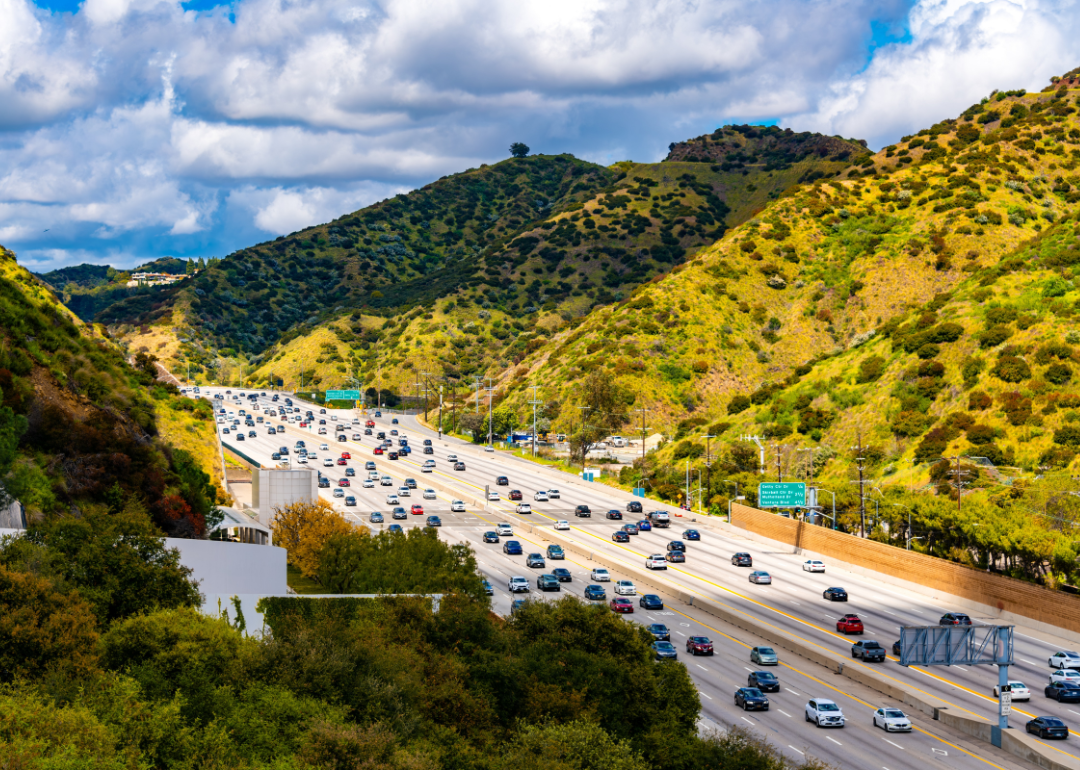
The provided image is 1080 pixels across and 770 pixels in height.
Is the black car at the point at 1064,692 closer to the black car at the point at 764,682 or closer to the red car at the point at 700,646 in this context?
the black car at the point at 764,682

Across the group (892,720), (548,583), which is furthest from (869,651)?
(548,583)

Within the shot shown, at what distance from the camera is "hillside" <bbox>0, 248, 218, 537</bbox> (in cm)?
5019

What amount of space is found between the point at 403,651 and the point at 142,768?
1408 cm

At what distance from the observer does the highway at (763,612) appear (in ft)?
135

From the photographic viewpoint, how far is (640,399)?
144500 millimetres

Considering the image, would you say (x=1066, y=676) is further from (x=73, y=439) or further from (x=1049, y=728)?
(x=73, y=439)

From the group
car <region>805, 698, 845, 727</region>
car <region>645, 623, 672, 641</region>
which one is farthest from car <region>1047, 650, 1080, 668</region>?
car <region>645, 623, 672, 641</region>

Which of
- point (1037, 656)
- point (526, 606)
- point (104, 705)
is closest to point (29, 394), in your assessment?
point (526, 606)

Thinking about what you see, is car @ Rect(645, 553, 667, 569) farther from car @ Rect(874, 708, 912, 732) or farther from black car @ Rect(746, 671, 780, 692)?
car @ Rect(874, 708, 912, 732)

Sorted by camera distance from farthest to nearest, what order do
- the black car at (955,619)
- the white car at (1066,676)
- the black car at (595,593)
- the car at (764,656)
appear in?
the black car at (595,593) → the black car at (955,619) → the car at (764,656) → the white car at (1066,676)

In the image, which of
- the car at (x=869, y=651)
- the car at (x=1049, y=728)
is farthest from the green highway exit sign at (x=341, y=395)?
the car at (x=1049, y=728)

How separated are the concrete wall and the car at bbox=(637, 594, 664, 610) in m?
19.0

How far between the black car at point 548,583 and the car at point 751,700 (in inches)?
945

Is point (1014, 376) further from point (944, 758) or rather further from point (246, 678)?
point (246, 678)
